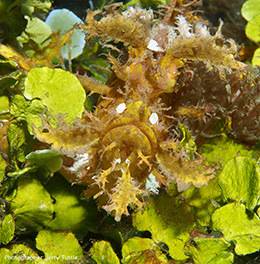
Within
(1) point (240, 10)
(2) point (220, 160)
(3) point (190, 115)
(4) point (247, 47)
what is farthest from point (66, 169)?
(1) point (240, 10)

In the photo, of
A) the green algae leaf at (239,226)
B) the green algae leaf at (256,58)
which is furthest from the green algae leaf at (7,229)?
the green algae leaf at (256,58)

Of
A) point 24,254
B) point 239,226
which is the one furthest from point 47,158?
point 239,226

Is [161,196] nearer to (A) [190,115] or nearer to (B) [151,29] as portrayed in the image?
(A) [190,115]

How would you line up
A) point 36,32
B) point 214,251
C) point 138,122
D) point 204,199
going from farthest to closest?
point 36,32
point 204,199
point 138,122
point 214,251

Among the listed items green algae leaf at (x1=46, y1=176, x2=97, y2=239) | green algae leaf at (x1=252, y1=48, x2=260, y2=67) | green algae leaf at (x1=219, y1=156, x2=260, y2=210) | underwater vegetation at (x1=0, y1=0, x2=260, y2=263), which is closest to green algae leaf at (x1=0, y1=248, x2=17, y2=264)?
underwater vegetation at (x1=0, y1=0, x2=260, y2=263)

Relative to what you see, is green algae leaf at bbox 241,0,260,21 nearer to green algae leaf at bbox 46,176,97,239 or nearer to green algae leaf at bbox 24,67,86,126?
green algae leaf at bbox 24,67,86,126

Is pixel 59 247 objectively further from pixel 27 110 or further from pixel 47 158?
pixel 27 110
